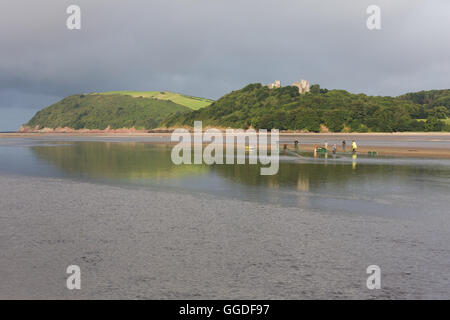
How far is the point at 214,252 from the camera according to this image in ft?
35.5

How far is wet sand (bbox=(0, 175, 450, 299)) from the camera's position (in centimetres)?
849

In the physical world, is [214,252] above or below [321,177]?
below

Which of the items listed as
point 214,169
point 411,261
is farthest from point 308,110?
point 411,261
